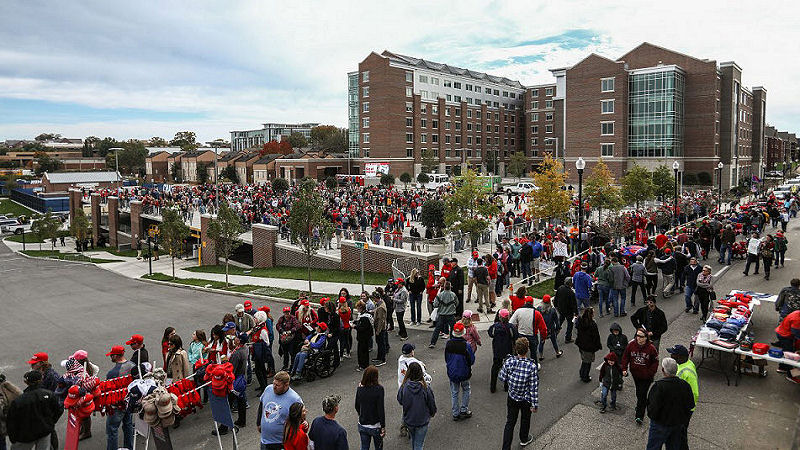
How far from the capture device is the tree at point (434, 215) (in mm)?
27391

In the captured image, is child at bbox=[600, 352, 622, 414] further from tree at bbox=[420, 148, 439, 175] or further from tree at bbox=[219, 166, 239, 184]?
tree at bbox=[219, 166, 239, 184]

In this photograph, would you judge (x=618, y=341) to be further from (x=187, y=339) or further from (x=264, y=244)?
(x=264, y=244)

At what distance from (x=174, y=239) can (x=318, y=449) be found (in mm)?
32279

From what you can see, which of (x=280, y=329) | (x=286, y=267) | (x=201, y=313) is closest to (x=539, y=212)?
(x=286, y=267)

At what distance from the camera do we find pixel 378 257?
23.7 meters

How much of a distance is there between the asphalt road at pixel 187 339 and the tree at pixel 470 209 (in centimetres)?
1037

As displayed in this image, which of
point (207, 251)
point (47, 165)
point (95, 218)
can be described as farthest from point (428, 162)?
point (47, 165)

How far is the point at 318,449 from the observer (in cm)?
594

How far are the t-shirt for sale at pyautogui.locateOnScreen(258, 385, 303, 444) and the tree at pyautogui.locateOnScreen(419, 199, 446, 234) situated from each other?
2108 cm

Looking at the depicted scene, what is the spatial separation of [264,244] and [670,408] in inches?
1095

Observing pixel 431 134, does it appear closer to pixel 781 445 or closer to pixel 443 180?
pixel 443 180

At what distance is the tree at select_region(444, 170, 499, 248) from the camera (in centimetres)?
2475

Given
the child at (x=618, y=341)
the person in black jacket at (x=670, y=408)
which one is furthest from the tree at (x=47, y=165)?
the person in black jacket at (x=670, y=408)

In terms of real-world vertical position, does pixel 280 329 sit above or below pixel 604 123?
below
